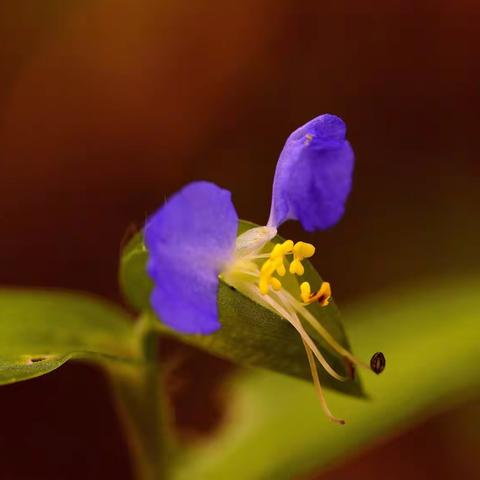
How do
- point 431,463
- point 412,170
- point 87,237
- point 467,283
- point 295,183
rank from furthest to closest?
point 412,170 < point 87,237 < point 431,463 < point 467,283 < point 295,183

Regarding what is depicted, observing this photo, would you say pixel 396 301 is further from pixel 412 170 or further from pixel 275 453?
pixel 412 170

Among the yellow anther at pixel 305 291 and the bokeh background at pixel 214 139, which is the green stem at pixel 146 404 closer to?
the yellow anther at pixel 305 291

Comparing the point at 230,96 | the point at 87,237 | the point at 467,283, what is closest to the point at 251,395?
the point at 467,283

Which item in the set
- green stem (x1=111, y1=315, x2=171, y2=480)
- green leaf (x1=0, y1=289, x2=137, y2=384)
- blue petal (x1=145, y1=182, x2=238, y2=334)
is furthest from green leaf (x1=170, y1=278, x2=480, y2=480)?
blue petal (x1=145, y1=182, x2=238, y2=334)

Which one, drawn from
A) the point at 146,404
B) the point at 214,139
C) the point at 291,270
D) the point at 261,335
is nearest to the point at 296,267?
the point at 291,270

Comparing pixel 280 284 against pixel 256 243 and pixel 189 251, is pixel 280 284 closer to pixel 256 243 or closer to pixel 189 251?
pixel 256 243

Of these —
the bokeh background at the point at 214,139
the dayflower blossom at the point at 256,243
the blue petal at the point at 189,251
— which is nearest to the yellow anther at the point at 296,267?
the dayflower blossom at the point at 256,243

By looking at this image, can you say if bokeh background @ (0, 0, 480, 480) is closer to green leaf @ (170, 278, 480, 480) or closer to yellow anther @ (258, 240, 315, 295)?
green leaf @ (170, 278, 480, 480)
